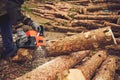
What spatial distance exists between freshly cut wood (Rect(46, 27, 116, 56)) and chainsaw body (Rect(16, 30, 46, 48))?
2.41ft

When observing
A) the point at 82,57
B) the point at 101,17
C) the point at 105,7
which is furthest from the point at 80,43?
the point at 105,7

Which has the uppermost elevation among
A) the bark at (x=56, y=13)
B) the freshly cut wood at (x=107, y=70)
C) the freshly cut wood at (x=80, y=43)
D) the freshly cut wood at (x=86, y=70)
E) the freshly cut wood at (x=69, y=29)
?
the freshly cut wood at (x=80, y=43)

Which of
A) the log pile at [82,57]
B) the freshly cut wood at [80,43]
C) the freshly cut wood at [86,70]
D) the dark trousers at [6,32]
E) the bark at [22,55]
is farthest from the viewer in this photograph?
the bark at [22,55]

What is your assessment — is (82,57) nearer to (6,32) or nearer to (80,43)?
(80,43)

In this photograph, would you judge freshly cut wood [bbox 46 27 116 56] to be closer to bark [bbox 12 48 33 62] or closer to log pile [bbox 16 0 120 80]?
log pile [bbox 16 0 120 80]

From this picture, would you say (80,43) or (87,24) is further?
(87,24)

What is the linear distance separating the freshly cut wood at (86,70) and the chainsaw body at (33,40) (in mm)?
1313

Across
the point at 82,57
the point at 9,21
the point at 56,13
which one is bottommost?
the point at 56,13

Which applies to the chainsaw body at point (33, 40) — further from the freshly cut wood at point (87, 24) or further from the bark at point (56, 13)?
the bark at point (56, 13)

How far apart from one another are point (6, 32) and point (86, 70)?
83.9 inches

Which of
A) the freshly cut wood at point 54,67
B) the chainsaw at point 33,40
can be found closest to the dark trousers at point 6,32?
the chainsaw at point 33,40

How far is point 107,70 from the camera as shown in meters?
4.76

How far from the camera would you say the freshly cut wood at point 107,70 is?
14.7 feet

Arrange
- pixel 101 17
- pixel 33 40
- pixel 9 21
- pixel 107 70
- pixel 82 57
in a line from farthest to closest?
1. pixel 101 17
2. pixel 33 40
3. pixel 9 21
4. pixel 82 57
5. pixel 107 70
